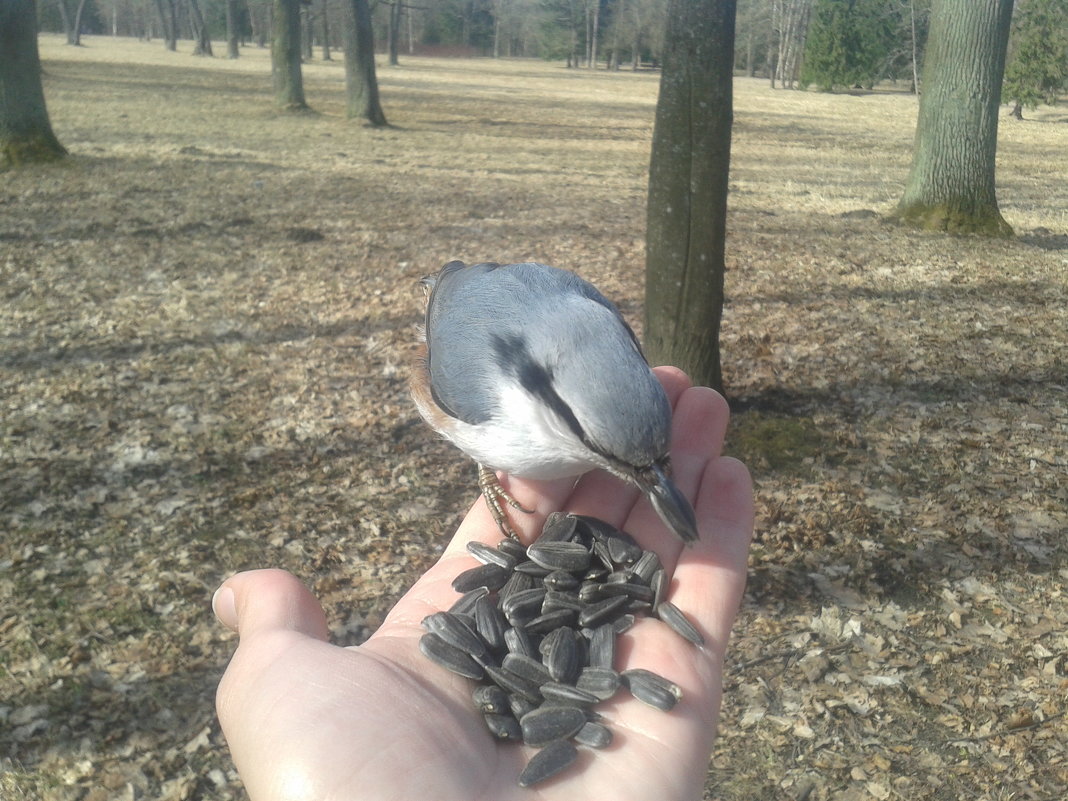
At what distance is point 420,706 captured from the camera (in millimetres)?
2219

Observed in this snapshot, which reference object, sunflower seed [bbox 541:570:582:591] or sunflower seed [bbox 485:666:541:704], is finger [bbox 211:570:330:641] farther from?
sunflower seed [bbox 541:570:582:591]

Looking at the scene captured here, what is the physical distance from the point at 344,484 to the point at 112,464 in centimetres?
126

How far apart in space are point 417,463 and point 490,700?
2.44 metres

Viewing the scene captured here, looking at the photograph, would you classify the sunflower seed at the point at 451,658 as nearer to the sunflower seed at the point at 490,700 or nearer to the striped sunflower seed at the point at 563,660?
the sunflower seed at the point at 490,700

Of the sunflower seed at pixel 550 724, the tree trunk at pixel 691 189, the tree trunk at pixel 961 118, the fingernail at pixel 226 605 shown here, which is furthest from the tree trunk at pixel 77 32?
the sunflower seed at pixel 550 724

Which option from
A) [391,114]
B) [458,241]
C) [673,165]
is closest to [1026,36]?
[391,114]

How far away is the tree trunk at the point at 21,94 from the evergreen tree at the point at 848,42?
36098mm

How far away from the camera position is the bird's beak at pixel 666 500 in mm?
2283

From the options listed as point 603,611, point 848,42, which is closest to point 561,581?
point 603,611

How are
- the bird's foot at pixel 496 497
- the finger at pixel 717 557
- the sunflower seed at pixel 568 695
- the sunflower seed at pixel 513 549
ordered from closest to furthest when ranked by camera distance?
1. the sunflower seed at pixel 568 695
2. the finger at pixel 717 557
3. the sunflower seed at pixel 513 549
4. the bird's foot at pixel 496 497

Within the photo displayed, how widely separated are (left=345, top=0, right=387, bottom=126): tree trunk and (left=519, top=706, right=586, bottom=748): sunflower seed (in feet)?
53.9

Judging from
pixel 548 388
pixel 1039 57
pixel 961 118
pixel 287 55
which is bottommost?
pixel 548 388

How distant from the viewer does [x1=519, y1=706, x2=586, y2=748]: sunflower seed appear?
7.39ft

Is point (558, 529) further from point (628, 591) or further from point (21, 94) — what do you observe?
point (21, 94)
